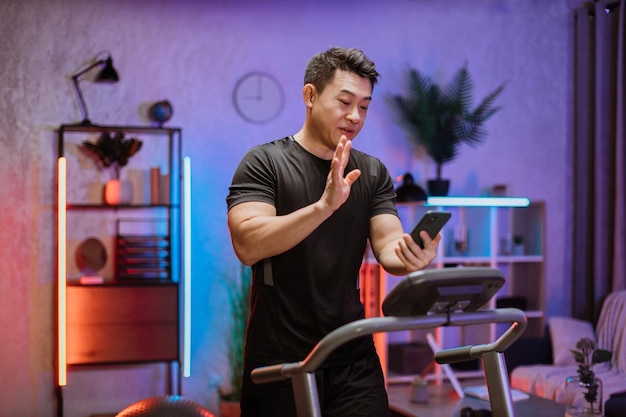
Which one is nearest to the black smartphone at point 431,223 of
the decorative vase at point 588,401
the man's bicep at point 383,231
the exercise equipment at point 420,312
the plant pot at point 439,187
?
the exercise equipment at point 420,312

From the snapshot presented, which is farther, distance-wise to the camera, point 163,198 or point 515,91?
point 515,91

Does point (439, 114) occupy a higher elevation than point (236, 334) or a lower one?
higher

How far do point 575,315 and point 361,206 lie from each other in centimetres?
428

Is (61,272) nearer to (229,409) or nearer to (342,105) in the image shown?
(229,409)

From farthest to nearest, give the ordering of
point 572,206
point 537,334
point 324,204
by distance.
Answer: point 572,206 → point 537,334 → point 324,204

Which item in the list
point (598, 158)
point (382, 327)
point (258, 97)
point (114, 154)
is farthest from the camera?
point (598, 158)

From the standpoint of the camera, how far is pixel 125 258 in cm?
495

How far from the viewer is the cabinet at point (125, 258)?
187 inches

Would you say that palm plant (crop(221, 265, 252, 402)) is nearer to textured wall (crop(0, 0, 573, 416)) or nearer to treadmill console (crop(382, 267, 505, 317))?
textured wall (crop(0, 0, 573, 416))

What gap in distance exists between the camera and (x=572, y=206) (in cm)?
615

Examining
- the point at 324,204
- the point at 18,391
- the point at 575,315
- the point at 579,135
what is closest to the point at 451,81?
the point at 579,135

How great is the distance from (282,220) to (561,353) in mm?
3791

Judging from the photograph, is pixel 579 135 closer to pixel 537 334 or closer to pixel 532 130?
pixel 532 130

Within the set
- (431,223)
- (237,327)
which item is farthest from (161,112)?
(431,223)
